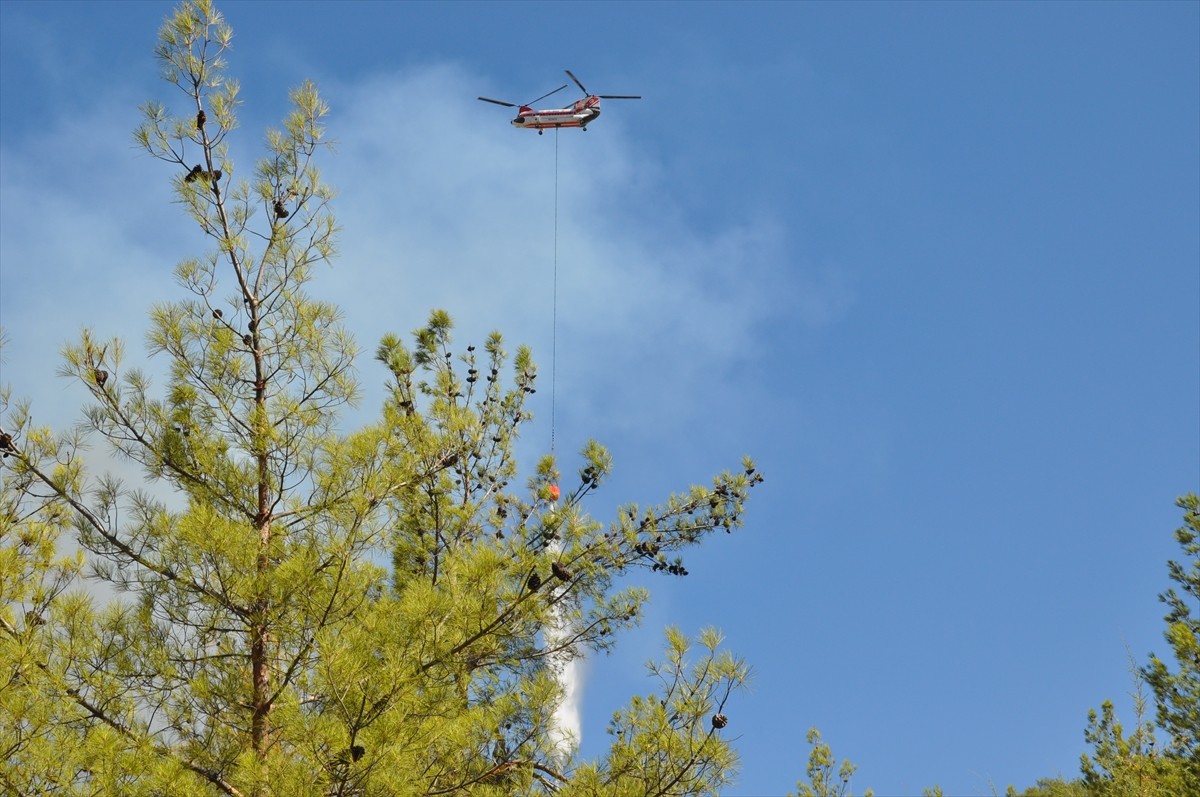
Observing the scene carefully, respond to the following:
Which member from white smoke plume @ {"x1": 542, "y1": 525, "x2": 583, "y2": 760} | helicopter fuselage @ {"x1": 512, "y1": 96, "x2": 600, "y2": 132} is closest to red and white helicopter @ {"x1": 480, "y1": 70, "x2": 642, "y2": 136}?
helicopter fuselage @ {"x1": 512, "y1": 96, "x2": 600, "y2": 132}

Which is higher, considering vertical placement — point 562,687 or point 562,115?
point 562,115

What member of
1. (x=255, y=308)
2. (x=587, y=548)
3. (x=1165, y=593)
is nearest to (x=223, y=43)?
(x=255, y=308)

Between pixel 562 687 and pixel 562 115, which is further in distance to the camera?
pixel 562 115

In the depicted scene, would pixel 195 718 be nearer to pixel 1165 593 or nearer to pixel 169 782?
pixel 169 782

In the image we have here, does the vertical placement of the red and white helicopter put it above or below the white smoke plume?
above

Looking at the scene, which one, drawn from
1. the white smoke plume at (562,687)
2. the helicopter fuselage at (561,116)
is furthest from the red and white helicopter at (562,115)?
the white smoke plume at (562,687)

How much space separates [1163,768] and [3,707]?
31.7 ft

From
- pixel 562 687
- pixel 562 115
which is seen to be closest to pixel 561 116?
pixel 562 115

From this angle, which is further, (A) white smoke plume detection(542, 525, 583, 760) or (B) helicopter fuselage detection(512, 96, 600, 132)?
(B) helicopter fuselage detection(512, 96, 600, 132)

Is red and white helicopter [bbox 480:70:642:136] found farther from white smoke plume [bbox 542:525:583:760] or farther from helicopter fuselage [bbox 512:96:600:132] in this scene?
white smoke plume [bbox 542:525:583:760]

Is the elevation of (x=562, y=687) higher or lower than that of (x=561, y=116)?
lower

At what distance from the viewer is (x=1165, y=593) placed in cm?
1169

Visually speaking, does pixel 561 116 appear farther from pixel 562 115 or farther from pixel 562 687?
pixel 562 687

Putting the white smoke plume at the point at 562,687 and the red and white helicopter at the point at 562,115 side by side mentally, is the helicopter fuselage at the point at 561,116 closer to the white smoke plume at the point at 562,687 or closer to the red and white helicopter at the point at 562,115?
the red and white helicopter at the point at 562,115
